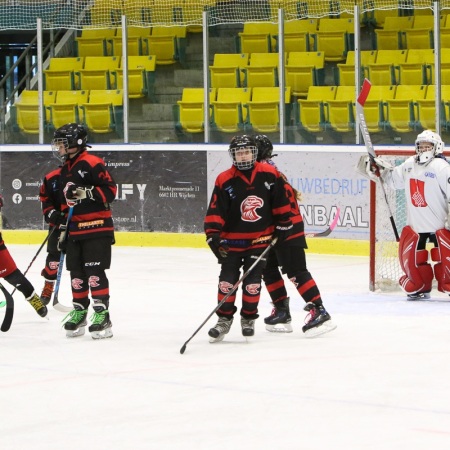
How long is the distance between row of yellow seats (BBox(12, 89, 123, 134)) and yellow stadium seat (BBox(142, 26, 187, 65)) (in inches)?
29.8

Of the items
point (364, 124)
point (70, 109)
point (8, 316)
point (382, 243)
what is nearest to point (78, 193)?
point (8, 316)

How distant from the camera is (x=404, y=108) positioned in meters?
11.3

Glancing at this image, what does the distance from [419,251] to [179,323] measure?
6.30 feet

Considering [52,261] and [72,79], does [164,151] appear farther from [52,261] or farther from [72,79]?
[52,261]

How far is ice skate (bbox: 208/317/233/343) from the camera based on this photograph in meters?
6.62

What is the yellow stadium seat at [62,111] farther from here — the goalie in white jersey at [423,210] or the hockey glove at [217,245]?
the hockey glove at [217,245]

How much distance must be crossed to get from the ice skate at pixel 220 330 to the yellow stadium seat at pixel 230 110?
574 cm

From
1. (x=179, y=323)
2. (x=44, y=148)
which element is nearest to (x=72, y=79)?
(x=44, y=148)

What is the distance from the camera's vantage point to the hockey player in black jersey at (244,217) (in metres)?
6.57

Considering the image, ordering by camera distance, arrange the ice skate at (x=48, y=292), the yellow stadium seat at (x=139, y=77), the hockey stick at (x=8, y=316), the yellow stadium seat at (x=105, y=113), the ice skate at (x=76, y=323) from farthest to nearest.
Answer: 1. the yellow stadium seat at (x=139, y=77)
2. the yellow stadium seat at (x=105, y=113)
3. the ice skate at (x=48, y=292)
4. the hockey stick at (x=8, y=316)
5. the ice skate at (x=76, y=323)

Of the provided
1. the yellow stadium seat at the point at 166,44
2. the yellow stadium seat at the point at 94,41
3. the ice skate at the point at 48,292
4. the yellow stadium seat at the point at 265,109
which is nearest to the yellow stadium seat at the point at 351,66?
the yellow stadium seat at the point at 265,109

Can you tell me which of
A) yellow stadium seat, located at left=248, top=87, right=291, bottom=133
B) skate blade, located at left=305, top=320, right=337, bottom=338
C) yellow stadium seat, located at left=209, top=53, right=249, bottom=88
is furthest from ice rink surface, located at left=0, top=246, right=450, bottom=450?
yellow stadium seat, located at left=209, top=53, right=249, bottom=88

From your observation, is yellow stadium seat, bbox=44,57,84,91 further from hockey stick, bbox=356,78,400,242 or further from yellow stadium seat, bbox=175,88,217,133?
hockey stick, bbox=356,78,400,242

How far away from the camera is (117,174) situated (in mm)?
12680
